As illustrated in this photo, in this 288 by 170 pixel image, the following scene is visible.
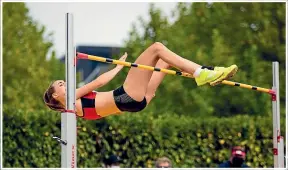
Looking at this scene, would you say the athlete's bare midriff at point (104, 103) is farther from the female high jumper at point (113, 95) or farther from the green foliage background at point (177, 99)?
the green foliage background at point (177, 99)

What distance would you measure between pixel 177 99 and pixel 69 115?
12101mm

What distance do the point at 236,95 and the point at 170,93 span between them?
1481 mm

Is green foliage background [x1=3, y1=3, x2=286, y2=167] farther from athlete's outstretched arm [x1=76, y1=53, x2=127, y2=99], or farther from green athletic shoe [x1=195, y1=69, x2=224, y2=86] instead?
green athletic shoe [x1=195, y1=69, x2=224, y2=86]

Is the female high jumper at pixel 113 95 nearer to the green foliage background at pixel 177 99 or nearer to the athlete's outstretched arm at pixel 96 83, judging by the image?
the athlete's outstretched arm at pixel 96 83

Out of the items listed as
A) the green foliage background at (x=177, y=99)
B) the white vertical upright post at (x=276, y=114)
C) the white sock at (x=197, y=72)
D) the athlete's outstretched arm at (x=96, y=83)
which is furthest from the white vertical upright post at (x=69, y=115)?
the green foliage background at (x=177, y=99)

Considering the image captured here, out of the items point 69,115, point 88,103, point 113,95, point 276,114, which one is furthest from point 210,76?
point 276,114

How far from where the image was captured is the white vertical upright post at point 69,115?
7.78 m

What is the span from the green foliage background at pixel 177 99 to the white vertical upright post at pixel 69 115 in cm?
605

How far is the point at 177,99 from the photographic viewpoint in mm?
19812

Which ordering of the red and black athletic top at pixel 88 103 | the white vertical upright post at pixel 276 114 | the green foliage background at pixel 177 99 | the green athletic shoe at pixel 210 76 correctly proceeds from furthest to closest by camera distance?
the green foliage background at pixel 177 99
the white vertical upright post at pixel 276 114
the red and black athletic top at pixel 88 103
the green athletic shoe at pixel 210 76

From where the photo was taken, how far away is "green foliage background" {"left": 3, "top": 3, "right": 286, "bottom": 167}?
14039 millimetres

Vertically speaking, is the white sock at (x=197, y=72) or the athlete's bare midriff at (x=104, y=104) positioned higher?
the white sock at (x=197, y=72)

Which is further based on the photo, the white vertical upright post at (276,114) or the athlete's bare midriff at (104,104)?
the white vertical upright post at (276,114)

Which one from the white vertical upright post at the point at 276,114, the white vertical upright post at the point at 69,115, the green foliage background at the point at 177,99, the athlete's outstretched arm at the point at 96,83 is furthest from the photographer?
the green foliage background at the point at 177,99
